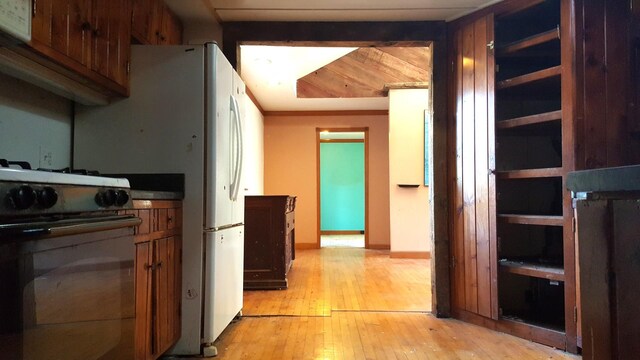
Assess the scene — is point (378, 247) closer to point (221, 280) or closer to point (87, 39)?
point (221, 280)

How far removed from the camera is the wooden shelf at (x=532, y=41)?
2352 millimetres

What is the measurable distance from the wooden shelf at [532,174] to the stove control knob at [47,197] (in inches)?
94.5

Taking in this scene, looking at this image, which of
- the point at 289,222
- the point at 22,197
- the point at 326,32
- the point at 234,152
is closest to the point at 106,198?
the point at 22,197

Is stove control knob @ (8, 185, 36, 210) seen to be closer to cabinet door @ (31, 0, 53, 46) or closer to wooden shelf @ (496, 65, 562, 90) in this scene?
cabinet door @ (31, 0, 53, 46)

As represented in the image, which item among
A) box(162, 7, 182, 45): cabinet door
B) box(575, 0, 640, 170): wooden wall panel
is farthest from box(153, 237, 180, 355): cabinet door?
box(575, 0, 640, 170): wooden wall panel

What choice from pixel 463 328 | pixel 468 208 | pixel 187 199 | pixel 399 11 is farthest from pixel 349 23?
pixel 463 328

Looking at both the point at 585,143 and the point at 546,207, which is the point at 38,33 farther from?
the point at 546,207

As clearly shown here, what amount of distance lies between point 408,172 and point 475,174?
2889 mm

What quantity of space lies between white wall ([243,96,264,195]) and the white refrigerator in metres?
2.66

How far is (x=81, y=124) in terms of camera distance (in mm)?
2104

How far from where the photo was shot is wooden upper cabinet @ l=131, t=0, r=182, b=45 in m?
2.22

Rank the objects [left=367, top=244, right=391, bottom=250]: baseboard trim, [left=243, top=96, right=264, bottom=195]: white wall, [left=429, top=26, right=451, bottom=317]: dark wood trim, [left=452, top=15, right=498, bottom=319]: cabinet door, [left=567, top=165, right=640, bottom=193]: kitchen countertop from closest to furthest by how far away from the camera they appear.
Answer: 1. [left=567, top=165, right=640, bottom=193]: kitchen countertop
2. [left=452, top=15, right=498, bottom=319]: cabinet door
3. [left=429, top=26, right=451, bottom=317]: dark wood trim
4. [left=243, top=96, right=264, bottom=195]: white wall
5. [left=367, top=244, right=391, bottom=250]: baseboard trim

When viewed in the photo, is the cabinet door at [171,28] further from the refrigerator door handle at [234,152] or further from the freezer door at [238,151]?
the refrigerator door handle at [234,152]

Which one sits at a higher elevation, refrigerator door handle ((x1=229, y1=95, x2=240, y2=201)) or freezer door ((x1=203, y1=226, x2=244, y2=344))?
refrigerator door handle ((x1=229, y1=95, x2=240, y2=201))
